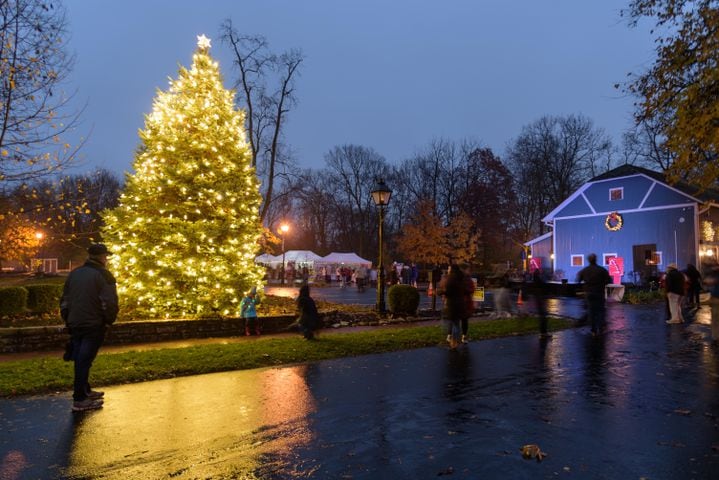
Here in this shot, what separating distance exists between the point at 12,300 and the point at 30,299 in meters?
0.77

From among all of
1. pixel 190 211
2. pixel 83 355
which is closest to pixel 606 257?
pixel 190 211

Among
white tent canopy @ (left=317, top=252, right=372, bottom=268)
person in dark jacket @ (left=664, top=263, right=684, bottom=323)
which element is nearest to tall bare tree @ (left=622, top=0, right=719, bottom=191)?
person in dark jacket @ (left=664, top=263, right=684, bottom=323)

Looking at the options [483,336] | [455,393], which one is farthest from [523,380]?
[483,336]

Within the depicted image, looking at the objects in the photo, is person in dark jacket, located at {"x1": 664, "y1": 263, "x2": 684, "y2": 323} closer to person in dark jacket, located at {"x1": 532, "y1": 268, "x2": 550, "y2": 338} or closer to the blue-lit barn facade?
person in dark jacket, located at {"x1": 532, "y1": 268, "x2": 550, "y2": 338}

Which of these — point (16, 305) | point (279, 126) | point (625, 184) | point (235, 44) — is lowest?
point (16, 305)

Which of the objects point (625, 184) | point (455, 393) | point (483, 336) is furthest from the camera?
point (625, 184)

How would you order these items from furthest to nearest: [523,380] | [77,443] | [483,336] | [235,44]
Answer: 1. [235,44]
2. [483,336]
3. [523,380]
4. [77,443]

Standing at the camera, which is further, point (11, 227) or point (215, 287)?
point (215, 287)

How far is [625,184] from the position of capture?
1361 inches

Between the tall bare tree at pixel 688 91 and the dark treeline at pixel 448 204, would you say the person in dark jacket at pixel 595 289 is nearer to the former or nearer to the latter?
the tall bare tree at pixel 688 91

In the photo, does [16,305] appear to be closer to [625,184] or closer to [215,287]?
[215,287]

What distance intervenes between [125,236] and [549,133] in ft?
187

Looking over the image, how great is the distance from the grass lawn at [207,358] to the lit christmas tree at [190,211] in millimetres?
3077

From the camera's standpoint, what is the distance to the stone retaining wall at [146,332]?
10.9 metres
